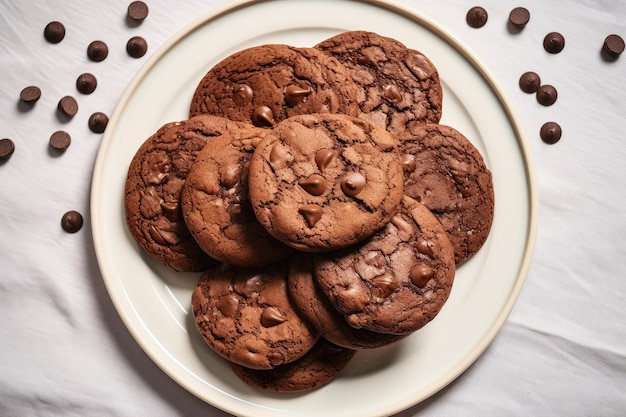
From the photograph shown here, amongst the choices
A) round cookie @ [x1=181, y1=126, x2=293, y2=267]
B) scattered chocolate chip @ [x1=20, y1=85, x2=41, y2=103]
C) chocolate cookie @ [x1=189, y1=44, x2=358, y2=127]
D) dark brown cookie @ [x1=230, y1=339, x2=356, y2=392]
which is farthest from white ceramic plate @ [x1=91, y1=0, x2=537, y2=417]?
scattered chocolate chip @ [x1=20, y1=85, x2=41, y2=103]

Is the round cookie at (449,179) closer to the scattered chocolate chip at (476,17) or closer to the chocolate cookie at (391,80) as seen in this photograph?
the chocolate cookie at (391,80)

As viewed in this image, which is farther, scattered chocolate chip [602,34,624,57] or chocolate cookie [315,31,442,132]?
scattered chocolate chip [602,34,624,57]

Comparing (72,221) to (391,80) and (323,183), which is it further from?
(391,80)

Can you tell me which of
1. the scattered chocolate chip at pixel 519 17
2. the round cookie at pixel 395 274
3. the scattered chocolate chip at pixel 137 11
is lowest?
the round cookie at pixel 395 274

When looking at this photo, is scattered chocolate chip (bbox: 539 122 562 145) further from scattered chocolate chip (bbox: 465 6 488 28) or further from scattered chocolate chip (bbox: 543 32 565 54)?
scattered chocolate chip (bbox: 465 6 488 28)

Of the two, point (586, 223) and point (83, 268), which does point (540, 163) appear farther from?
point (83, 268)

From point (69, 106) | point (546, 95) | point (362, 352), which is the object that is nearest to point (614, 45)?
point (546, 95)

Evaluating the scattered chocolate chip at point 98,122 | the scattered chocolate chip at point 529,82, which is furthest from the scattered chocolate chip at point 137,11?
Result: the scattered chocolate chip at point 529,82
